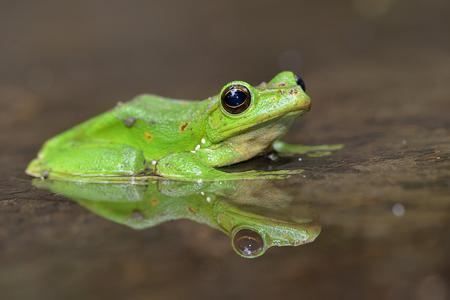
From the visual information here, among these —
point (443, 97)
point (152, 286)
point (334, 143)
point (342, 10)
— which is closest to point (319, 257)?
point (152, 286)

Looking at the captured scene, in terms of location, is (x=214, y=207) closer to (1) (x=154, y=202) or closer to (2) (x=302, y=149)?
(1) (x=154, y=202)

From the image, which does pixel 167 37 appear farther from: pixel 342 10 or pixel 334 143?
pixel 334 143

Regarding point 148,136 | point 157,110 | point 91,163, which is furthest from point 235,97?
point 91,163

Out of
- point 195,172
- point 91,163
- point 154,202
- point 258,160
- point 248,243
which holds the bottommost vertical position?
point 248,243

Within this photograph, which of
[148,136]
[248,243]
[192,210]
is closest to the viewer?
[248,243]

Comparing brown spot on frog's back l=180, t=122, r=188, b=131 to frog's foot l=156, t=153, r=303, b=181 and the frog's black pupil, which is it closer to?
frog's foot l=156, t=153, r=303, b=181
